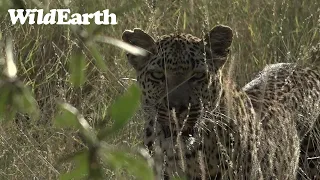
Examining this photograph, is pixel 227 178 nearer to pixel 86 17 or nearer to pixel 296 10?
pixel 296 10

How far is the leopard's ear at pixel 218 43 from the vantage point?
453cm

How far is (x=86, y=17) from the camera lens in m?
1.07

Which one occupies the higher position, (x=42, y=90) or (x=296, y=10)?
(x=296, y=10)

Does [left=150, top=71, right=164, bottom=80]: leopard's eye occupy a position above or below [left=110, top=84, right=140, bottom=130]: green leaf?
below

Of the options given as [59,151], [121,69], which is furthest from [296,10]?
[59,151]

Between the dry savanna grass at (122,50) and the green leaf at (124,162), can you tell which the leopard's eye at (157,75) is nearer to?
the dry savanna grass at (122,50)

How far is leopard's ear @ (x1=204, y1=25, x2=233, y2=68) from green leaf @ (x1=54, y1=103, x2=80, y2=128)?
353 cm

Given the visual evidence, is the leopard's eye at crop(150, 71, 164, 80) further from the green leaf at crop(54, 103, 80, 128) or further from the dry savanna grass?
the green leaf at crop(54, 103, 80, 128)

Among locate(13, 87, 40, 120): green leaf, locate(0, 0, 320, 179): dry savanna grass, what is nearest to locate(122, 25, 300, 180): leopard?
locate(0, 0, 320, 179): dry savanna grass

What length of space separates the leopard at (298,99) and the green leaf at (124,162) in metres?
3.69

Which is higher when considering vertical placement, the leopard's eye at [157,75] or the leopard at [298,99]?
the leopard's eye at [157,75]

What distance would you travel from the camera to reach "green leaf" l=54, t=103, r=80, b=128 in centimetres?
95

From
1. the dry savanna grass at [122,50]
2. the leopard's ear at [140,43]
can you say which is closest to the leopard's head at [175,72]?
the leopard's ear at [140,43]

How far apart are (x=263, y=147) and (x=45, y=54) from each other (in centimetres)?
197
